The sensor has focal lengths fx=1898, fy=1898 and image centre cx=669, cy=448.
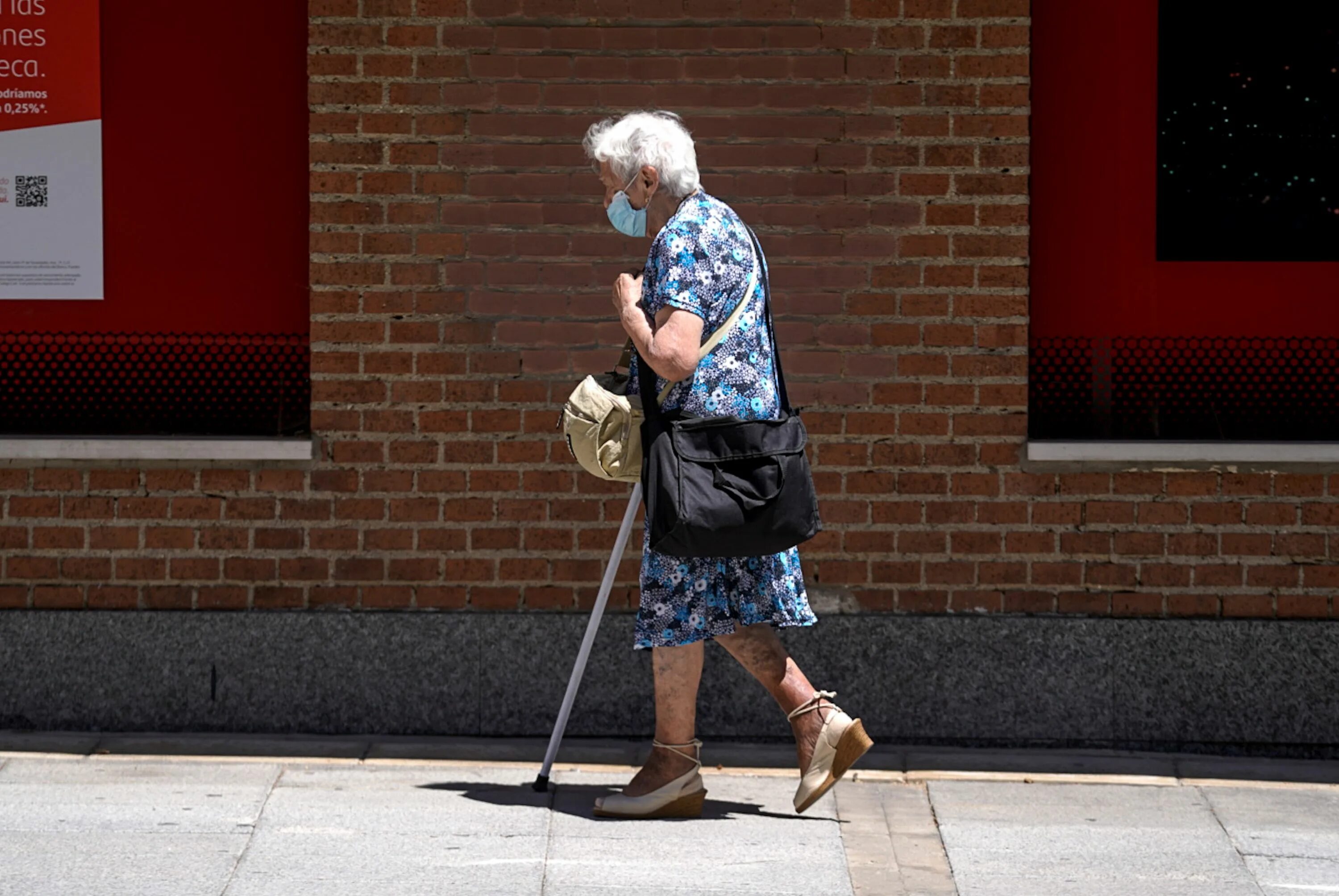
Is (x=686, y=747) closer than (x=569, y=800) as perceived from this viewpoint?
Yes

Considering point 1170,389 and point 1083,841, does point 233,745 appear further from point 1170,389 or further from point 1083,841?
point 1170,389

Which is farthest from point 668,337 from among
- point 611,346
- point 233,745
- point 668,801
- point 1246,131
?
point 1246,131

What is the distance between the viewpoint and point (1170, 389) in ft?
21.0

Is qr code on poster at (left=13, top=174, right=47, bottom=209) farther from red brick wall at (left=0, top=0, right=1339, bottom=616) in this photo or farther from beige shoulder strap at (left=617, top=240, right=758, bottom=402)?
beige shoulder strap at (left=617, top=240, right=758, bottom=402)

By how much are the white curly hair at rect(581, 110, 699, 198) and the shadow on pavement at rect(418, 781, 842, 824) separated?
1.79 meters

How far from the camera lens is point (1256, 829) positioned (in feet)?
17.9

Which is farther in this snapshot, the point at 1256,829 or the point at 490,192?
the point at 490,192

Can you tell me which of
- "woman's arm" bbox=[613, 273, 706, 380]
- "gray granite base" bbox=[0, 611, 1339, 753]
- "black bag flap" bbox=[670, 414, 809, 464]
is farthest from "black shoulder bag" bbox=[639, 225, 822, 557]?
"gray granite base" bbox=[0, 611, 1339, 753]

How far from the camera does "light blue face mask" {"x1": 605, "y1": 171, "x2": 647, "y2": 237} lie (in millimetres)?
5363

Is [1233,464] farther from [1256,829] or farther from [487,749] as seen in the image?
[487,749]

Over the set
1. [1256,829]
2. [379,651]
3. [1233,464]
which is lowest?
[1256,829]

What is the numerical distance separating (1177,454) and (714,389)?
187cm

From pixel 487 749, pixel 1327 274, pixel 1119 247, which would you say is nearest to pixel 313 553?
pixel 487 749

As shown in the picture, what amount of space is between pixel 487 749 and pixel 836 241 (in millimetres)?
2008
